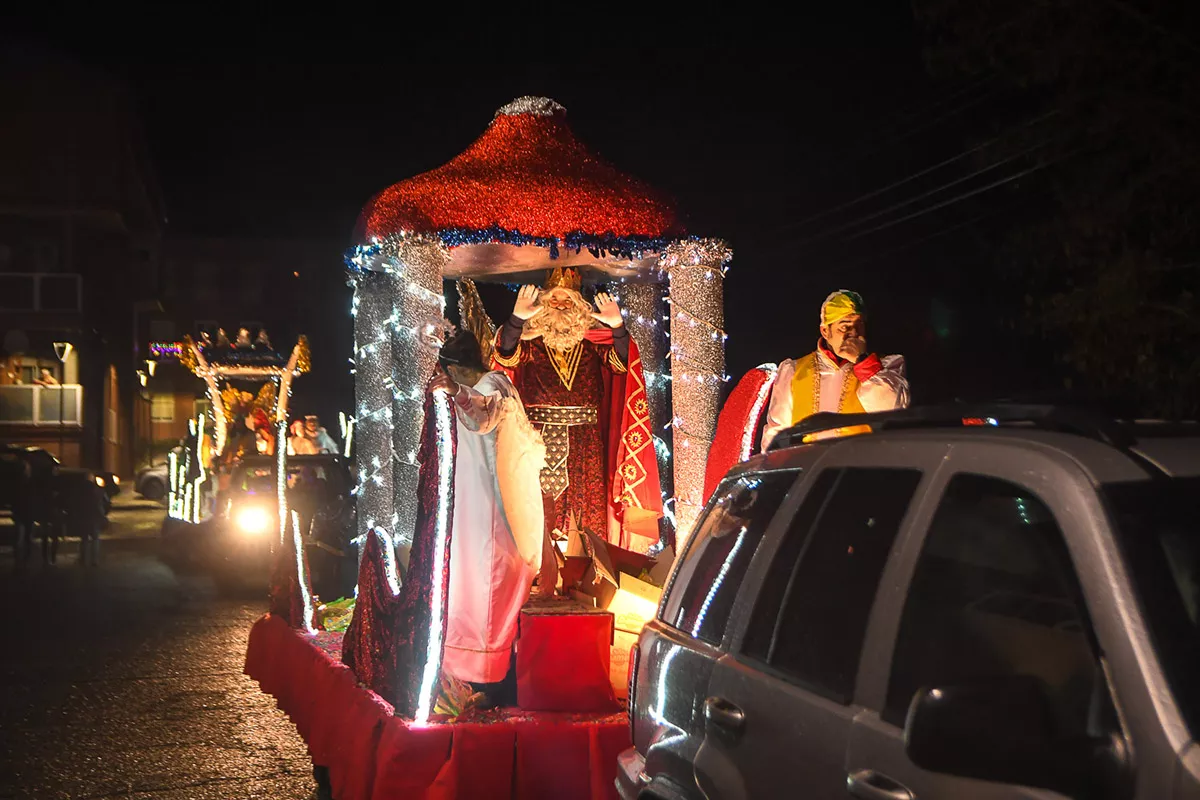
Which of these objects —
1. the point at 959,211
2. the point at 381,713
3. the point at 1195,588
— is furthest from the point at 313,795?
the point at 959,211

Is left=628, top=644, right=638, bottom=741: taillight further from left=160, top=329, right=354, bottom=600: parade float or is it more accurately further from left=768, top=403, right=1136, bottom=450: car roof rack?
left=160, top=329, right=354, bottom=600: parade float

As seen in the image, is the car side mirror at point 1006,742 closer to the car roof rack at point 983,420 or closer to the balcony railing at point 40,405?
the car roof rack at point 983,420

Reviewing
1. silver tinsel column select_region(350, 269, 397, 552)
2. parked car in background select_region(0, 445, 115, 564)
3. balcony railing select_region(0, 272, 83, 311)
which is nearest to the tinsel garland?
silver tinsel column select_region(350, 269, 397, 552)

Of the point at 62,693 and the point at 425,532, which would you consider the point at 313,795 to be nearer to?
the point at 425,532

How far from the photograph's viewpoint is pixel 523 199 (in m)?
8.05

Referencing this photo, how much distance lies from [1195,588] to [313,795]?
561cm

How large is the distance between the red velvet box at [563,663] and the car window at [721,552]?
2.46m

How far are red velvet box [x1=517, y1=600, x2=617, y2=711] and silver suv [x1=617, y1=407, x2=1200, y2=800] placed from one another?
2391 mm

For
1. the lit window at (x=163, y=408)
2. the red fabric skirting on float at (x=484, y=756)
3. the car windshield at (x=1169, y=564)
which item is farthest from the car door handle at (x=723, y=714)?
the lit window at (x=163, y=408)

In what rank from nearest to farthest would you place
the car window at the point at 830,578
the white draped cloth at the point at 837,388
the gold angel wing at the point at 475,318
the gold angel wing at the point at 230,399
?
the car window at the point at 830,578 < the white draped cloth at the point at 837,388 < the gold angel wing at the point at 475,318 < the gold angel wing at the point at 230,399

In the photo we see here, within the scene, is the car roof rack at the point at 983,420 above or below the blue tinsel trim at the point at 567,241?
below

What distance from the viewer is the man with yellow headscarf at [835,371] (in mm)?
6234

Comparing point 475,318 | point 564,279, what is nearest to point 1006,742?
point 564,279

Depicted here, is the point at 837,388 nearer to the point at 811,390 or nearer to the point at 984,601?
the point at 811,390
